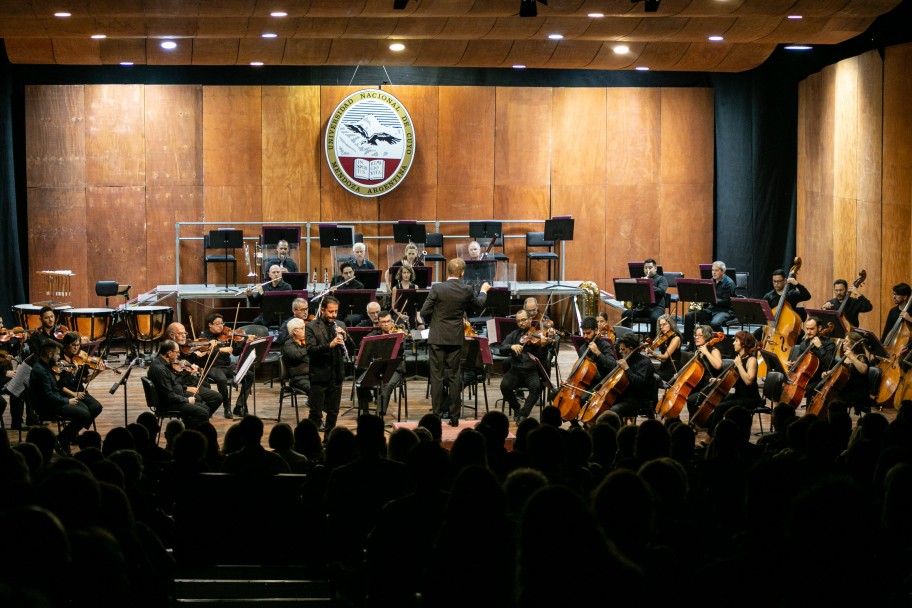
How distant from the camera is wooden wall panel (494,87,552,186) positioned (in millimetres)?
17281

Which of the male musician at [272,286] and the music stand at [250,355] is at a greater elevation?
the male musician at [272,286]

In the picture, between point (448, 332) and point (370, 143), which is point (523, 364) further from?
point (370, 143)

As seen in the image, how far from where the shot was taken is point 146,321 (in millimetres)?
14273

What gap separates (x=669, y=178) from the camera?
57.7ft

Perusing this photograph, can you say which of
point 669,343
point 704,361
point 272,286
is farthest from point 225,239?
point 704,361

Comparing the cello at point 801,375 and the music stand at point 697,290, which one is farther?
the music stand at point 697,290

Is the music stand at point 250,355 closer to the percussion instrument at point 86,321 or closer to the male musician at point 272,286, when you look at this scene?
the male musician at point 272,286

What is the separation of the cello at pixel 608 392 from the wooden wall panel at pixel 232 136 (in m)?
8.37

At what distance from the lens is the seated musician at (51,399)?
9461 mm

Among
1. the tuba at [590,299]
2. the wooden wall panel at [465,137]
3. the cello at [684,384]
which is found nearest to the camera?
the cello at [684,384]

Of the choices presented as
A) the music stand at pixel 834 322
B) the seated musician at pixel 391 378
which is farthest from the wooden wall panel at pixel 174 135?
the music stand at pixel 834 322

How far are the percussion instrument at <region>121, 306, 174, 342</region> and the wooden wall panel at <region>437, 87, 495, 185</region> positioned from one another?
494 centimetres

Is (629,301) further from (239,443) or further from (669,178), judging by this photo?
(239,443)

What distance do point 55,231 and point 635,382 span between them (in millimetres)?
9976
